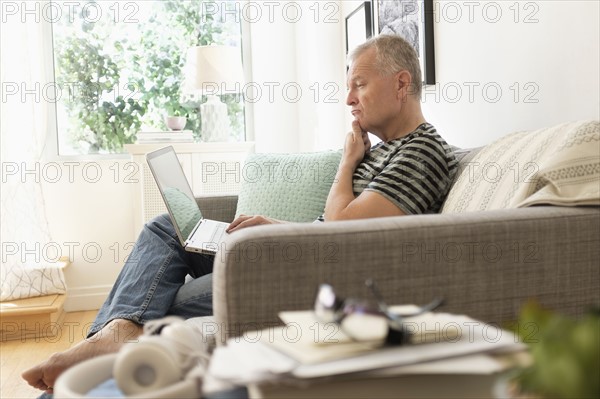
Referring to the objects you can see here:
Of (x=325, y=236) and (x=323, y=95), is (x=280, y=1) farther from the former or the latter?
(x=325, y=236)

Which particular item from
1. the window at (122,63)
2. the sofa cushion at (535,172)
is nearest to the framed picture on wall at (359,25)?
the window at (122,63)

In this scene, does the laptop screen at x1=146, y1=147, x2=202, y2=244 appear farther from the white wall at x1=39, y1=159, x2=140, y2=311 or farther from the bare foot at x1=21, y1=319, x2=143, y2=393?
the white wall at x1=39, y1=159, x2=140, y2=311

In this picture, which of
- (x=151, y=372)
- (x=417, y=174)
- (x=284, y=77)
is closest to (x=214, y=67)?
(x=284, y=77)

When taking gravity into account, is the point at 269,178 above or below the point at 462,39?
below

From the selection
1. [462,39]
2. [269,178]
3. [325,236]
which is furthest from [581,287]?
[269,178]

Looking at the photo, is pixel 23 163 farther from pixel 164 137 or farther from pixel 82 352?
pixel 82 352

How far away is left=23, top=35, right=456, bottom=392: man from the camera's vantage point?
1531mm

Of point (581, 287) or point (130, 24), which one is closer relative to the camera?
point (581, 287)

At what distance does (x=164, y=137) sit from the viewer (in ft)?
11.7

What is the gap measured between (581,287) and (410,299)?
310 mm

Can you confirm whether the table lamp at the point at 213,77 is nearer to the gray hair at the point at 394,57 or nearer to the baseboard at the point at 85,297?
the baseboard at the point at 85,297

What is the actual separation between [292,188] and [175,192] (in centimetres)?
48

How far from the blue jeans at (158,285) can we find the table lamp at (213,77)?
1722 millimetres

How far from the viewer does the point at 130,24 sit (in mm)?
3996
